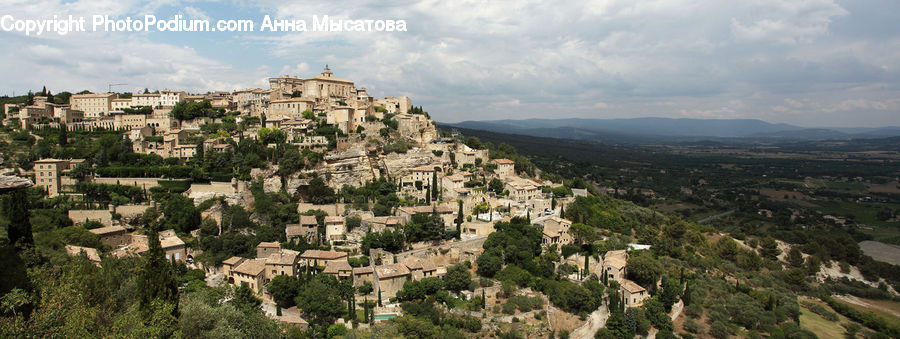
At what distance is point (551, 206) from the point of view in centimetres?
4294

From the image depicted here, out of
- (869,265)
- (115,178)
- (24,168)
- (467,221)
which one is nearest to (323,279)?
(467,221)

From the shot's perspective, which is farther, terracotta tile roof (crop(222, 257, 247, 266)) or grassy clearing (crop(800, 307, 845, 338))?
grassy clearing (crop(800, 307, 845, 338))

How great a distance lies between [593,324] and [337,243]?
60.7ft

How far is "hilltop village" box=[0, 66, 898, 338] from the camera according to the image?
22.5m

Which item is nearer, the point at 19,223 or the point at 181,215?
the point at 19,223

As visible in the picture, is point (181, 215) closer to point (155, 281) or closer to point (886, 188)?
point (155, 281)

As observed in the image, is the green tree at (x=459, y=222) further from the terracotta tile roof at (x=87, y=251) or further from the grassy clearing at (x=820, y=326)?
the grassy clearing at (x=820, y=326)

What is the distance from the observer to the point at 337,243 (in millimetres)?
34875

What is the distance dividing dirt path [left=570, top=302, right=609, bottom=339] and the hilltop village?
13 centimetres

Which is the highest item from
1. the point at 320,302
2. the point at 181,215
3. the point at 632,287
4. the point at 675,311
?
the point at 181,215

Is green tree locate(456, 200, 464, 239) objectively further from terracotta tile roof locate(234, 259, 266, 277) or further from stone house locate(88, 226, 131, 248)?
stone house locate(88, 226, 131, 248)

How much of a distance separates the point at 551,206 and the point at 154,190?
3355cm

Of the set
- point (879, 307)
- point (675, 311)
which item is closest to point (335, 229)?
point (675, 311)

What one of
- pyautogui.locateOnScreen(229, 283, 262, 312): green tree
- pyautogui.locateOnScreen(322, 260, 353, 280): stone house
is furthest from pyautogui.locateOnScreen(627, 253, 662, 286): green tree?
pyautogui.locateOnScreen(229, 283, 262, 312): green tree
